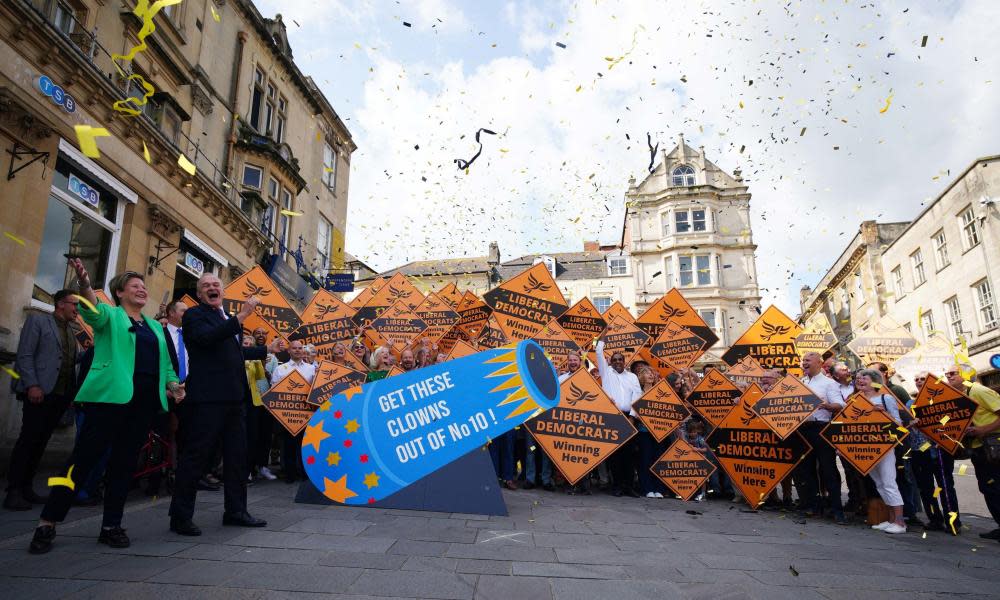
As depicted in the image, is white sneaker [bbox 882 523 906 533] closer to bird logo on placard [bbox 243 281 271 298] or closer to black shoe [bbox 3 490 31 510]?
black shoe [bbox 3 490 31 510]

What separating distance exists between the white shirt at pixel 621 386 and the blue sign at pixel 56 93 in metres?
9.92

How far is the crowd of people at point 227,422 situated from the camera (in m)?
3.87

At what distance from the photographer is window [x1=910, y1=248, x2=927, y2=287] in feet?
81.3

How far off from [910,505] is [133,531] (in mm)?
8453


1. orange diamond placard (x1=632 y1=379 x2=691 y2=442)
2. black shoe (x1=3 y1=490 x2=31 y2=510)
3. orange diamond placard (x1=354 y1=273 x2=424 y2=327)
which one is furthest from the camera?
orange diamond placard (x1=354 y1=273 x2=424 y2=327)

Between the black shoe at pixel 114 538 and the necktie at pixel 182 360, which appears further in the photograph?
the necktie at pixel 182 360

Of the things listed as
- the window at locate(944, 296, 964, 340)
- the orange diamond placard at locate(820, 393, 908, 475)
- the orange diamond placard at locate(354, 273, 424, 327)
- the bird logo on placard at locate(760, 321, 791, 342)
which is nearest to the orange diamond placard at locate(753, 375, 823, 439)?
the orange diamond placard at locate(820, 393, 908, 475)

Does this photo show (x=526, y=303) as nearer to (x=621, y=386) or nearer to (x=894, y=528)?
(x=621, y=386)

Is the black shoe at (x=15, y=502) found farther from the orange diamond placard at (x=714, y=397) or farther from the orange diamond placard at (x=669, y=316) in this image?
the orange diamond placard at (x=669, y=316)

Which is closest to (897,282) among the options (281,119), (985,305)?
(985,305)

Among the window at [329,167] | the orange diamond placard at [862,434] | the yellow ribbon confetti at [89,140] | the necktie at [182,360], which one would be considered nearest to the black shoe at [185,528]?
the necktie at [182,360]

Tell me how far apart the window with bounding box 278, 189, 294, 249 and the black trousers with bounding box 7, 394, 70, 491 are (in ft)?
46.0

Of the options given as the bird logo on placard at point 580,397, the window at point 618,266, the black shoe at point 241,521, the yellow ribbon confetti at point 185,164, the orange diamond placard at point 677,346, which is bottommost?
the black shoe at point 241,521

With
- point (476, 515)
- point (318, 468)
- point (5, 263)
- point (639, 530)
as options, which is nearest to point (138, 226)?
point (5, 263)
